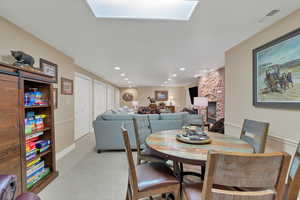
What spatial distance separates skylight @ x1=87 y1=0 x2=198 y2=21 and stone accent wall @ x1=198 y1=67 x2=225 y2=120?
331 centimetres

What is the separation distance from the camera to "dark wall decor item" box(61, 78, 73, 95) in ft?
10.4

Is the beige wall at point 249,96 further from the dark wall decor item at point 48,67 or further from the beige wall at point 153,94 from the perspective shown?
the beige wall at point 153,94

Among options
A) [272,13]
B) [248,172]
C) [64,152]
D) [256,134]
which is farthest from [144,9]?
[64,152]

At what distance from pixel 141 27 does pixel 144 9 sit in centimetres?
31

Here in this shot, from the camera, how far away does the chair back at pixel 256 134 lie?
1.54 m

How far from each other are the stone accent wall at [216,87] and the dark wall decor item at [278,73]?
7.67ft

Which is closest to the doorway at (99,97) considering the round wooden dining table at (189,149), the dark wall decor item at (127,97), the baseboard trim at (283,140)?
the dark wall decor item at (127,97)

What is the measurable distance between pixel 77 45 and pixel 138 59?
4.71 ft

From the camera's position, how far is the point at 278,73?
6.00ft

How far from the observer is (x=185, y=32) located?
7.18 ft

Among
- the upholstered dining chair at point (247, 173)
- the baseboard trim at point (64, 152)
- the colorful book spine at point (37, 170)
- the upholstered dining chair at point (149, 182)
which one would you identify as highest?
the upholstered dining chair at point (247, 173)

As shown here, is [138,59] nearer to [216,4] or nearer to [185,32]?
[185,32]

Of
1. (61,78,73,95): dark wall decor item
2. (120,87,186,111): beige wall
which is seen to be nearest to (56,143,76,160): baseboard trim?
(61,78,73,95): dark wall decor item

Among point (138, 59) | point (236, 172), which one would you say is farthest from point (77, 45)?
point (236, 172)
